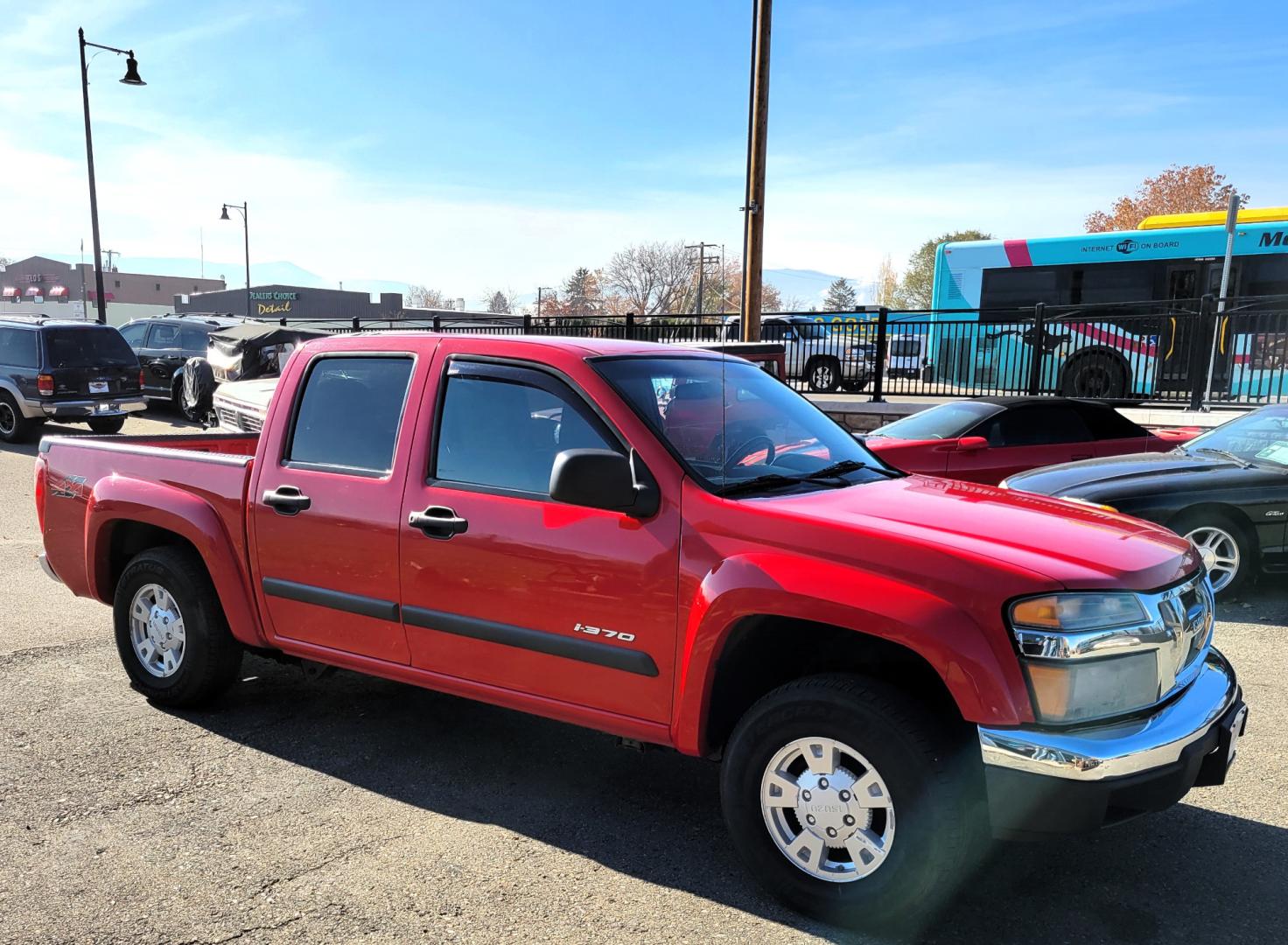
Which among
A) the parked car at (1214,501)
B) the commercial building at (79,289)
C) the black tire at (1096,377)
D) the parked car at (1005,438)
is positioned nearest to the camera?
the parked car at (1214,501)

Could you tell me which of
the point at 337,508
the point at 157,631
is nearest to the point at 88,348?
the point at 157,631

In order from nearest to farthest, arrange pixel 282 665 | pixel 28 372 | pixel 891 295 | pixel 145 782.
→ pixel 145 782 < pixel 282 665 < pixel 28 372 < pixel 891 295

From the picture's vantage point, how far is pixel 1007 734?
2.70m

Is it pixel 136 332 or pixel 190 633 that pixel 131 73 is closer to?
pixel 136 332

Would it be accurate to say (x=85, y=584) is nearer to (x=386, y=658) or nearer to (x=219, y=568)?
(x=219, y=568)

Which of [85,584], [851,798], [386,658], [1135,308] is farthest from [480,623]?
[1135,308]

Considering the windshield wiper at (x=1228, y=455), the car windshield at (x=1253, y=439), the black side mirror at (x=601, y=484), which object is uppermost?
the black side mirror at (x=601, y=484)

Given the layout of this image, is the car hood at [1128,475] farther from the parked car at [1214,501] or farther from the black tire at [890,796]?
the black tire at [890,796]

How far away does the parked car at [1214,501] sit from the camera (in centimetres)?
663

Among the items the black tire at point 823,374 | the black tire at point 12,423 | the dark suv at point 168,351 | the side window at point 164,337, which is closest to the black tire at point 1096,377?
the black tire at point 823,374

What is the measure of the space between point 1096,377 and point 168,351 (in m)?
16.7

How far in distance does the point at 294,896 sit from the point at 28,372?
14.9m

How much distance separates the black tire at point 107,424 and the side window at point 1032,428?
549 inches

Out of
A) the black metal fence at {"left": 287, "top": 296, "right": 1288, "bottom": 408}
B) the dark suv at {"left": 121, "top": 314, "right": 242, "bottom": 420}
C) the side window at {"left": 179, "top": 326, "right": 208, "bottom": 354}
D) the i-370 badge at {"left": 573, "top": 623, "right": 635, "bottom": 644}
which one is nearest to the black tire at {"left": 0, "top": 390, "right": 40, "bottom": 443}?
the dark suv at {"left": 121, "top": 314, "right": 242, "bottom": 420}
